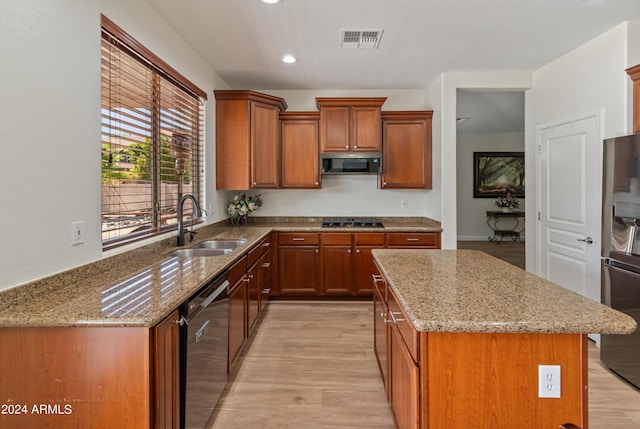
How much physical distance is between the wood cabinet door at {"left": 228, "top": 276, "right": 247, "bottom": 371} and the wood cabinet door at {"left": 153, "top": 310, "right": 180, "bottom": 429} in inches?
30.8

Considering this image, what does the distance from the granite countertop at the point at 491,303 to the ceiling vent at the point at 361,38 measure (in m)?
2.03

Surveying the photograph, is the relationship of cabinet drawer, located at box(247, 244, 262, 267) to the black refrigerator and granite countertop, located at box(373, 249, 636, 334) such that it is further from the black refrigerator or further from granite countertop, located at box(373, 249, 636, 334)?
the black refrigerator

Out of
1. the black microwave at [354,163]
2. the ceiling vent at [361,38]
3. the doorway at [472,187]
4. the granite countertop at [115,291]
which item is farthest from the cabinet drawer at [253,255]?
the doorway at [472,187]

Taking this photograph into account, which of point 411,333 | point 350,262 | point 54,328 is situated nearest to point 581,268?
point 350,262

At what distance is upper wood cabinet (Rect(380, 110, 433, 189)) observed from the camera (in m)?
4.18

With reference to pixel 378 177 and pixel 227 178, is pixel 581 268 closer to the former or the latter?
pixel 378 177

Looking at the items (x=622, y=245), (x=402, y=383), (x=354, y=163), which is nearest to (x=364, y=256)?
(x=354, y=163)

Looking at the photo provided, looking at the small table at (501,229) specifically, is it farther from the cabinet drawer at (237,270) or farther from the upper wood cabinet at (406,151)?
the cabinet drawer at (237,270)

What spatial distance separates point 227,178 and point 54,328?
9.13ft

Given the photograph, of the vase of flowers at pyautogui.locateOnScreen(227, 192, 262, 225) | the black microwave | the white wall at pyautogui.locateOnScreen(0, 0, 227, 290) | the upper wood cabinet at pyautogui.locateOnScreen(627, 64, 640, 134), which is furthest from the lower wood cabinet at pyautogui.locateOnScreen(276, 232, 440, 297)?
the white wall at pyautogui.locateOnScreen(0, 0, 227, 290)

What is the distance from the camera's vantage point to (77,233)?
5.56 ft

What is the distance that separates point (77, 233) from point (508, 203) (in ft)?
27.3

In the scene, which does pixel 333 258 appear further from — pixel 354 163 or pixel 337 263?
pixel 354 163

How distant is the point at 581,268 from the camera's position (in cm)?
308
